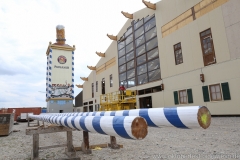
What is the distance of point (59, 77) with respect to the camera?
75.4 ft

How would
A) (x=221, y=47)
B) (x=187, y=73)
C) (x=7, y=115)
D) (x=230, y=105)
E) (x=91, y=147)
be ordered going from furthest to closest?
→ (x=187, y=73) < (x=221, y=47) < (x=230, y=105) < (x=7, y=115) < (x=91, y=147)

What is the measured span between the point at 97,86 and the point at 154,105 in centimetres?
1318

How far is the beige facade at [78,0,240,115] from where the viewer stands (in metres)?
11.4

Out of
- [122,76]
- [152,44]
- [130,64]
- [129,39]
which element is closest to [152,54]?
[152,44]

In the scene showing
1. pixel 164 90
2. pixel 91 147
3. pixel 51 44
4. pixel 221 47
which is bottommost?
pixel 91 147

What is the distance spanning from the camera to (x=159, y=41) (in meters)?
17.0

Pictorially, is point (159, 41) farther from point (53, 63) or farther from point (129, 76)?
point (53, 63)

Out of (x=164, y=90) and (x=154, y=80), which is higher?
(x=154, y=80)

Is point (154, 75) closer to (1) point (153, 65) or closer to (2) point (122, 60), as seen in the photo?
(1) point (153, 65)

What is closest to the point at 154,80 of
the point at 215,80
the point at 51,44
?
the point at 215,80

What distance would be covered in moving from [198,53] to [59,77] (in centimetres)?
1685

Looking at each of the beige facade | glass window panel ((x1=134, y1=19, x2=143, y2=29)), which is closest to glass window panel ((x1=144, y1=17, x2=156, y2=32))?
the beige facade

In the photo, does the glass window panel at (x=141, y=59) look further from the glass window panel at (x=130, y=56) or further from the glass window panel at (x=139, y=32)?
the glass window panel at (x=139, y=32)

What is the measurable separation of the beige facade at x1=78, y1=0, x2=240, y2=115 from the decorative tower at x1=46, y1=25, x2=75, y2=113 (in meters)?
9.95
